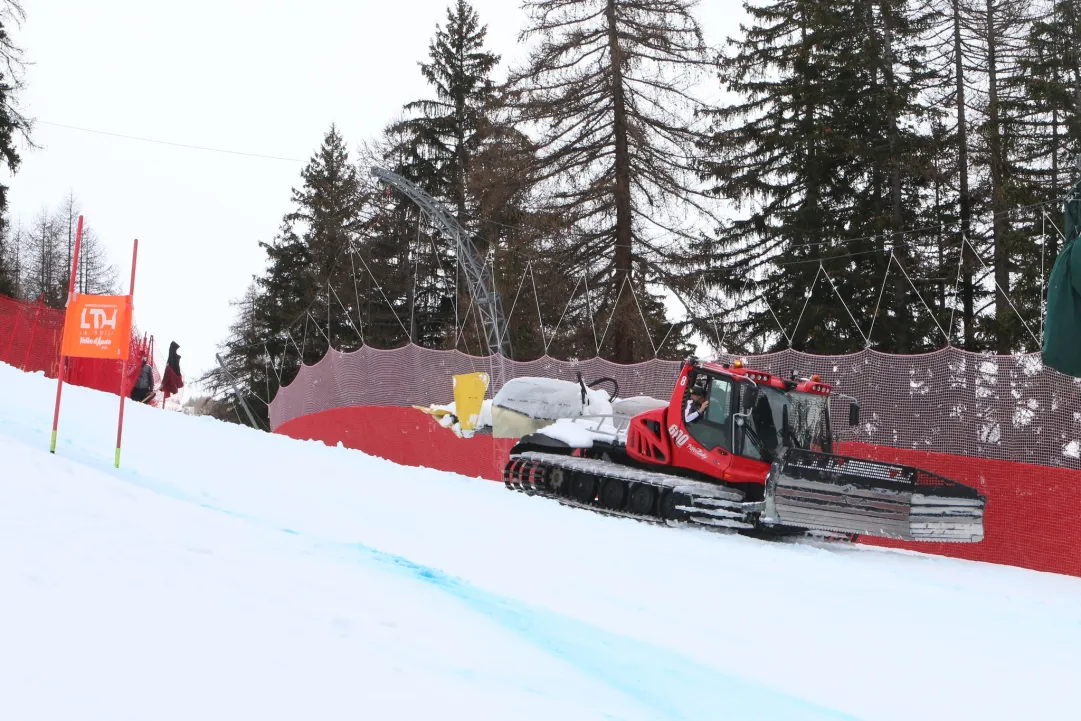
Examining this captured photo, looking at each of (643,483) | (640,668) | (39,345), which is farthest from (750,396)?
(39,345)

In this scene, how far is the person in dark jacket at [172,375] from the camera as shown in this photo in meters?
27.6

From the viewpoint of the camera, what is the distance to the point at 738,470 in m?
11.9

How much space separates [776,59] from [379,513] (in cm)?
2141

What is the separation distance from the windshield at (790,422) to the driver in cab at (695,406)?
633 mm

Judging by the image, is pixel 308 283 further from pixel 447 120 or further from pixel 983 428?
pixel 983 428

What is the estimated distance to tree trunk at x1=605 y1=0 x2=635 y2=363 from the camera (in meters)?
25.4

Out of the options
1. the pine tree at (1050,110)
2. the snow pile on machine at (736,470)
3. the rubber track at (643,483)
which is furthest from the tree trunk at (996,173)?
the rubber track at (643,483)

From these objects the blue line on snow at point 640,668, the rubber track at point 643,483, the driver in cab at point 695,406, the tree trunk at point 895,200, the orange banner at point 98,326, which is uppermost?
the tree trunk at point 895,200

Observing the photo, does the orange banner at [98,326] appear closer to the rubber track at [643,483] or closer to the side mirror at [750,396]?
the rubber track at [643,483]

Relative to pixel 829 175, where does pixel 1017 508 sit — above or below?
below

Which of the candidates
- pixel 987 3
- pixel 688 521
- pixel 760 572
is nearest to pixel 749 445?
pixel 688 521

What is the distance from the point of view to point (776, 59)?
2750cm

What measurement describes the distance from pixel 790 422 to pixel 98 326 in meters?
7.71

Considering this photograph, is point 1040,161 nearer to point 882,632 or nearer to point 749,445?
point 749,445
